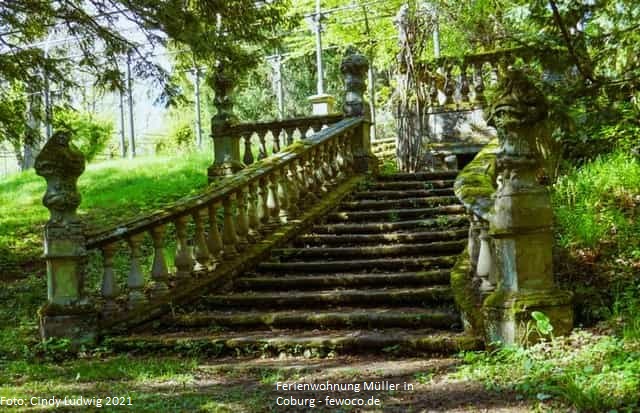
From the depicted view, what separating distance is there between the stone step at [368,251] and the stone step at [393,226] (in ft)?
2.03

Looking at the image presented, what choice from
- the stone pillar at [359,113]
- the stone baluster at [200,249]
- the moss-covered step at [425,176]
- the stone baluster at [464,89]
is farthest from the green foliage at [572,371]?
the stone baluster at [464,89]

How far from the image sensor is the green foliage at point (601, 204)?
6.20 m

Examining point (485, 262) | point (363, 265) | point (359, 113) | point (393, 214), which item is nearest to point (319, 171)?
point (393, 214)

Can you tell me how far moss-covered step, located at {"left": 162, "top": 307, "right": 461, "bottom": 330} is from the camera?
6.06m

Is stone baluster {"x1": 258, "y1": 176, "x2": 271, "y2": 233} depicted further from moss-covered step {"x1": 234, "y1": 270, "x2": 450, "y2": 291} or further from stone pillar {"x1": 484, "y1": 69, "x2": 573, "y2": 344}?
stone pillar {"x1": 484, "y1": 69, "x2": 573, "y2": 344}

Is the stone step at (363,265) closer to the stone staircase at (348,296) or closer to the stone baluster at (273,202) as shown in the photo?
the stone staircase at (348,296)

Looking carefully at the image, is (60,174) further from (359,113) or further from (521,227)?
(359,113)

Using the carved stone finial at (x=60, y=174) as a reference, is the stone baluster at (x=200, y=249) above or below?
below

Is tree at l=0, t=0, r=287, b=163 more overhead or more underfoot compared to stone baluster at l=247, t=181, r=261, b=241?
more overhead

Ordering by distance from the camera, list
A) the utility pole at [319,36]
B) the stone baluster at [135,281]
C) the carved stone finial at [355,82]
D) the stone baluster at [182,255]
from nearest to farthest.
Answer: the stone baluster at [135,281] < the stone baluster at [182,255] < the carved stone finial at [355,82] < the utility pole at [319,36]

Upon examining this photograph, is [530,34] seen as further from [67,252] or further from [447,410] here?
[67,252]

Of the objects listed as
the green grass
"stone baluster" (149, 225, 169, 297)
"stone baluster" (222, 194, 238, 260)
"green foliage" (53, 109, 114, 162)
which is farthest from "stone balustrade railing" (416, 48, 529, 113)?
"green foliage" (53, 109, 114, 162)

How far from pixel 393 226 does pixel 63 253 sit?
424cm

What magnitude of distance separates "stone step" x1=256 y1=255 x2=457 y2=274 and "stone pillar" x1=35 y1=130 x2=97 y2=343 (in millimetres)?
2365
